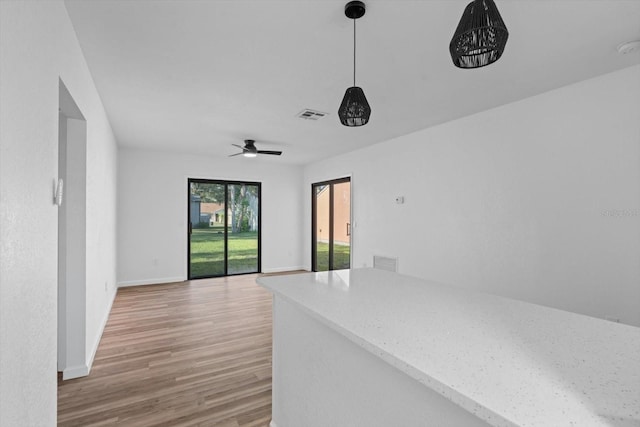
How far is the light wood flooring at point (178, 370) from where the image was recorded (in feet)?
7.19

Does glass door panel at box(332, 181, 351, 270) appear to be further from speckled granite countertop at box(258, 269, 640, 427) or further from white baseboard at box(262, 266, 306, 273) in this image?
speckled granite countertop at box(258, 269, 640, 427)

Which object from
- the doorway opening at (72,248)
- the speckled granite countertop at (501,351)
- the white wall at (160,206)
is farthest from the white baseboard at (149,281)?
the speckled granite countertop at (501,351)

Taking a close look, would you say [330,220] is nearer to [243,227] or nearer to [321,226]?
[321,226]

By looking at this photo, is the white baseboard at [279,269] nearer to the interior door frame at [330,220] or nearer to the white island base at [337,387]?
the interior door frame at [330,220]

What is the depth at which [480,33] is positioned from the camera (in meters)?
1.16

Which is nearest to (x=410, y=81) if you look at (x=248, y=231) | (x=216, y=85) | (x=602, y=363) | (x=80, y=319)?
(x=216, y=85)

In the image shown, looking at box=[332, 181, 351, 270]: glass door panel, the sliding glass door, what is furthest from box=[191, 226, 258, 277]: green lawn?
box=[332, 181, 351, 270]: glass door panel

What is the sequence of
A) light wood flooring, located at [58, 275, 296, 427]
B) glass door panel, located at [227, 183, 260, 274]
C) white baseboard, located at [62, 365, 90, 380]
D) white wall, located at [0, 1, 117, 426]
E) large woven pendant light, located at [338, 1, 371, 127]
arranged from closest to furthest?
white wall, located at [0, 1, 117, 426] → large woven pendant light, located at [338, 1, 371, 127] → light wood flooring, located at [58, 275, 296, 427] → white baseboard, located at [62, 365, 90, 380] → glass door panel, located at [227, 183, 260, 274]

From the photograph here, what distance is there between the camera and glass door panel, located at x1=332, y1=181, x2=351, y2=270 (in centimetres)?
634

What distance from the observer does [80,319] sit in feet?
8.77

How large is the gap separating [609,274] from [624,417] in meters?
2.81

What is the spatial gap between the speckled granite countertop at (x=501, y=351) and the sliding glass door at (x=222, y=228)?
5.55m

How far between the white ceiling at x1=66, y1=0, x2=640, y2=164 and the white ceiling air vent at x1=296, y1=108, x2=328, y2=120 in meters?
0.13

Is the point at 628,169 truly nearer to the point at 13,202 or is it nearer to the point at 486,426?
the point at 486,426
